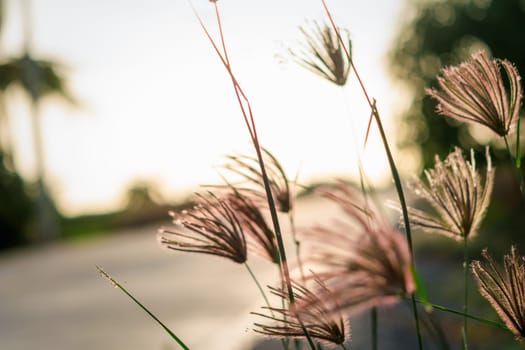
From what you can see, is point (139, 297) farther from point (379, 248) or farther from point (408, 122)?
point (379, 248)

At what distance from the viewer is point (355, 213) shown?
71 centimetres

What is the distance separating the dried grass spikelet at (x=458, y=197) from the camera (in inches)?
39.1

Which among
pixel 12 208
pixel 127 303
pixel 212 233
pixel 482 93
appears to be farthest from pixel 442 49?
→ pixel 12 208

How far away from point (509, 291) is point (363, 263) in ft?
1.44

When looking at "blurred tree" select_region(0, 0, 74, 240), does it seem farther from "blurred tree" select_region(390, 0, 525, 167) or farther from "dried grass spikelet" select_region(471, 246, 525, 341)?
"dried grass spikelet" select_region(471, 246, 525, 341)

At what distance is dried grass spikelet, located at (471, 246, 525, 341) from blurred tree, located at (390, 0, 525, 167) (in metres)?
13.1

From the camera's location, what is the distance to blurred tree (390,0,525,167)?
14.0 m

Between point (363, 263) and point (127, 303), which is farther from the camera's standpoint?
point (127, 303)

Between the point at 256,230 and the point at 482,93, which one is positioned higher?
the point at 482,93

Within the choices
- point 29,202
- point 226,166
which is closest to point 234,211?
point 226,166

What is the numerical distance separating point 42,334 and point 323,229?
7.92 m

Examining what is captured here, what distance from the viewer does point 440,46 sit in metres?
14.4

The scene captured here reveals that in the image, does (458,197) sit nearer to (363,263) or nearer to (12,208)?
(363,263)

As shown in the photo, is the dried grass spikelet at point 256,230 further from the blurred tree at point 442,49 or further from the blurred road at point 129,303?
the blurred tree at point 442,49
